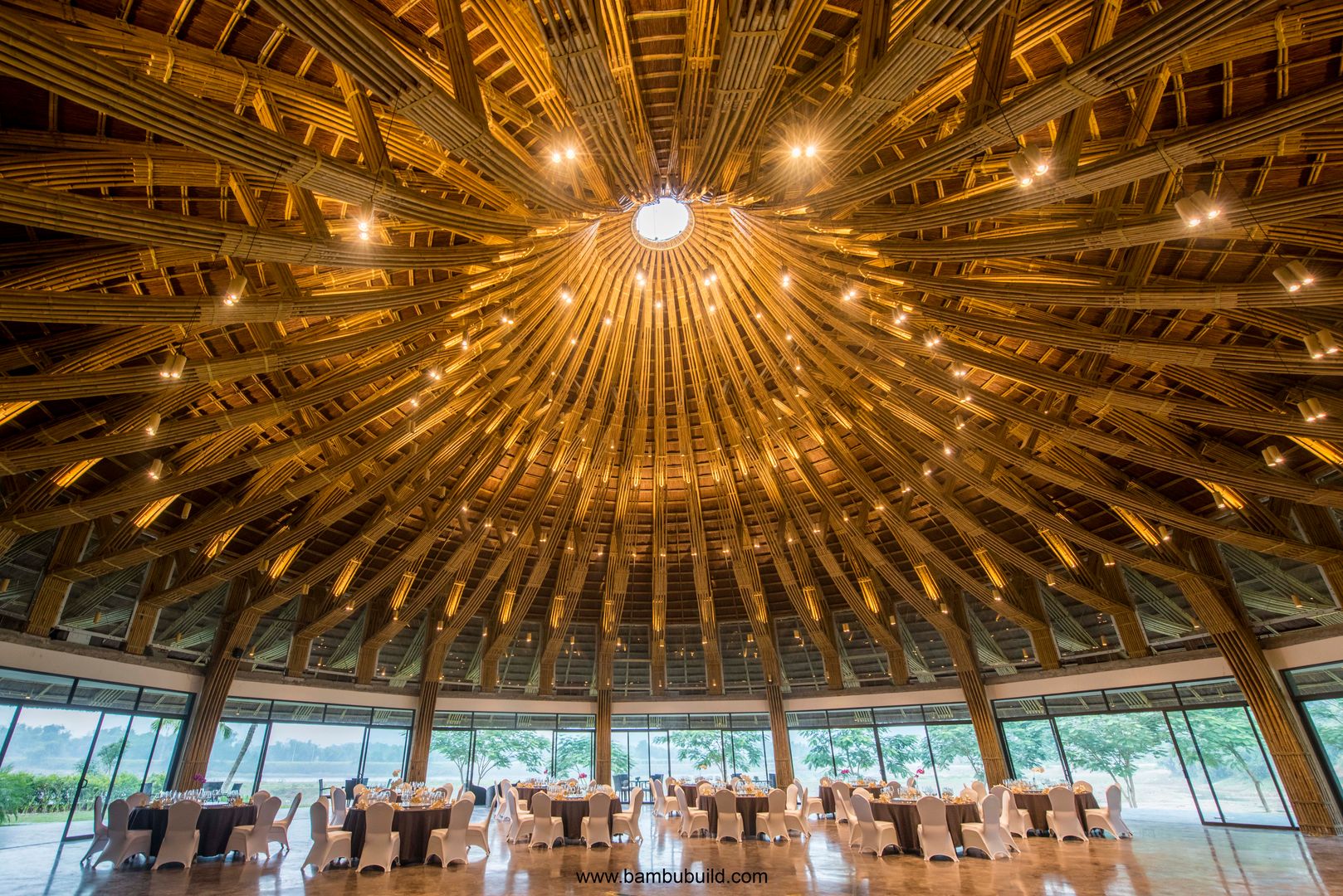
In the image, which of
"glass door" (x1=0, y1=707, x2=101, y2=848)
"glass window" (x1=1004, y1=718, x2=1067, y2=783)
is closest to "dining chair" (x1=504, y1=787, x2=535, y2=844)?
"glass door" (x1=0, y1=707, x2=101, y2=848)

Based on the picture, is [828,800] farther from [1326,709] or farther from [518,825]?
[1326,709]

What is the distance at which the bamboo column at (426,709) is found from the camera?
23766mm

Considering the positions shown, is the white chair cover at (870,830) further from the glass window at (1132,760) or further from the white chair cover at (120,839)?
the white chair cover at (120,839)

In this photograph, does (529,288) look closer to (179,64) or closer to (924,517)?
(179,64)

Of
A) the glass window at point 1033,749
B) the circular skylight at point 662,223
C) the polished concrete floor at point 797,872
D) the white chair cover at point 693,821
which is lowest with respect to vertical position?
the polished concrete floor at point 797,872

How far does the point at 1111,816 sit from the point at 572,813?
1322 cm

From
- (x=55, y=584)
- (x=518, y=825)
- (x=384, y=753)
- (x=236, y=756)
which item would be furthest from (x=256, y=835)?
(x=384, y=753)

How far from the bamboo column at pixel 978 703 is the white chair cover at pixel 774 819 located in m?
9.43

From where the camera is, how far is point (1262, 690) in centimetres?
1641

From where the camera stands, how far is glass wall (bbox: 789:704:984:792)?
23312mm

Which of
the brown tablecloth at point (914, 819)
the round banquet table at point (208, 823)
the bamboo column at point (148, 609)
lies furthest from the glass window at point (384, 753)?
the brown tablecloth at point (914, 819)

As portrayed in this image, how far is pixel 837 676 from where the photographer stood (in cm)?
2581

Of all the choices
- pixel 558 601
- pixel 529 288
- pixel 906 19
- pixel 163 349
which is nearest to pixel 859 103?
pixel 906 19

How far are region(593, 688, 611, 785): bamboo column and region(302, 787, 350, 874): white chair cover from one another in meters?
14.5
